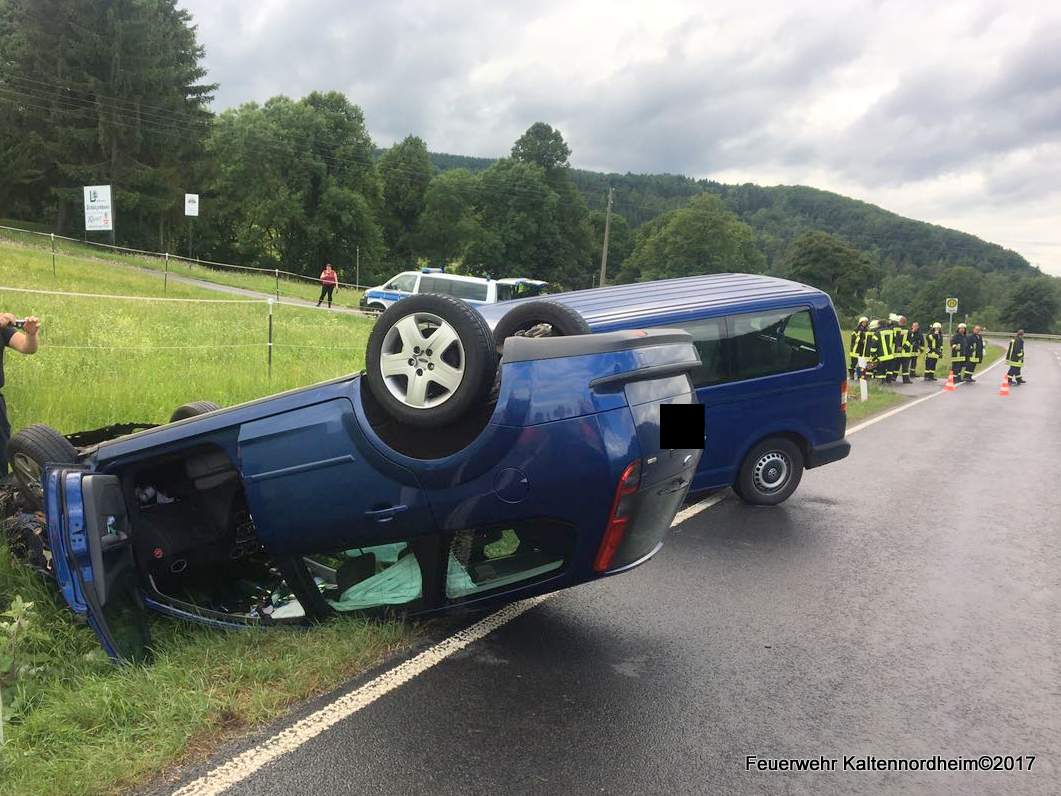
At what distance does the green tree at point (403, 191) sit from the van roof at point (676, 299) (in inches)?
2715

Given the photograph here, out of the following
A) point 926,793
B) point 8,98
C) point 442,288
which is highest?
point 8,98

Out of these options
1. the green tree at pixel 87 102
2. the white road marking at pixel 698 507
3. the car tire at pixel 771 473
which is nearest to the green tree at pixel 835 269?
the green tree at pixel 87 102

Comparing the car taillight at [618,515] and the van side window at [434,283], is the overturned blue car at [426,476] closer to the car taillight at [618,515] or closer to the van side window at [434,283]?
the car taillight at [618,515]

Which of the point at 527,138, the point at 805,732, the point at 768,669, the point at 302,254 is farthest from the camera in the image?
the point at 527,138

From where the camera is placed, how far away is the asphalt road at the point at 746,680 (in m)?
2.86

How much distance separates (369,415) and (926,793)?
2656 millimetres

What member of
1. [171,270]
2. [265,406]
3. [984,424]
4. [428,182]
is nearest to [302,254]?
[428,182]

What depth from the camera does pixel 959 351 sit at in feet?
75.6

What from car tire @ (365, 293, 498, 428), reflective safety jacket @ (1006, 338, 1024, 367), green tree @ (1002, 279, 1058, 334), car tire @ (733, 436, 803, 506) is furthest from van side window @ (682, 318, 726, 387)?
green tree @ (1002, 279, 1058, 334)

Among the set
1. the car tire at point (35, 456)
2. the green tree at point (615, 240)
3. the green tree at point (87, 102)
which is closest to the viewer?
the car tire at point (35, 456)

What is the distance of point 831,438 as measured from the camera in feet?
22.7

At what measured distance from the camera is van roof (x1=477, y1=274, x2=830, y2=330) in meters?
5.96

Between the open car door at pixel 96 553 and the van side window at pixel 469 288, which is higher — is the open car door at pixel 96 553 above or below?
below

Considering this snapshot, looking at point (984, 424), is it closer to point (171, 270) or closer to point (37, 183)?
point (171, 270)
